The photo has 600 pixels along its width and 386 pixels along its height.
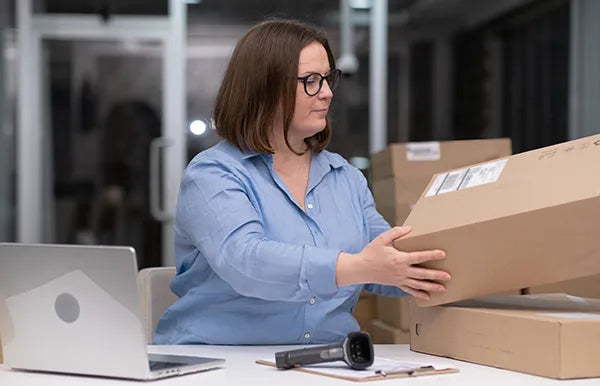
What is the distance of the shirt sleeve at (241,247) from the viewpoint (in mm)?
1732

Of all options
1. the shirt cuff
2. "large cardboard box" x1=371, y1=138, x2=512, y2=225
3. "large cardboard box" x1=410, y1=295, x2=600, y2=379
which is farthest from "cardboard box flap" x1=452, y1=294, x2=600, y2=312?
"large cardboard box" x1=371, y1=138, x2=512, y2=225

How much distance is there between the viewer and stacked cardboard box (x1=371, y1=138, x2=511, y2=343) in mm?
2947

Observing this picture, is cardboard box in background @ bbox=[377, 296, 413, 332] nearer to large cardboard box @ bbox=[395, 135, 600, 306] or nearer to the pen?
large cardboard box @ bbox=[395, 135, 600, 306]

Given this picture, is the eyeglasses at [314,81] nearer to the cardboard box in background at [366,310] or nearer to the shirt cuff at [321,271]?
the shirt cuff at [321,271]

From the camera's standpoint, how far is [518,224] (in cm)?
155

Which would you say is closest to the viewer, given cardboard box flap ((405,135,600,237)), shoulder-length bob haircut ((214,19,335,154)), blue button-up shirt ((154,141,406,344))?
cardboard box flap ((405,135,600,237))

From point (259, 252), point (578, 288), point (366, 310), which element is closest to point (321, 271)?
point (259, 252)

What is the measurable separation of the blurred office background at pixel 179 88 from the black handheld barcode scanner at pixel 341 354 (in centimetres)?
343

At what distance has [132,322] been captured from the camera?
4.71ft

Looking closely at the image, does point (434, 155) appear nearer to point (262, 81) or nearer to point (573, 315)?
point (262, 81)

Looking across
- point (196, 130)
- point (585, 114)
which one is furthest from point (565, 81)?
point (196, 130)

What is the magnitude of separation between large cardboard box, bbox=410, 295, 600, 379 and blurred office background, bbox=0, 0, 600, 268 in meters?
3.23

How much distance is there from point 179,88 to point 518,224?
3.63m

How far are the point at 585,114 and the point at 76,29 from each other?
2700 millimetres
